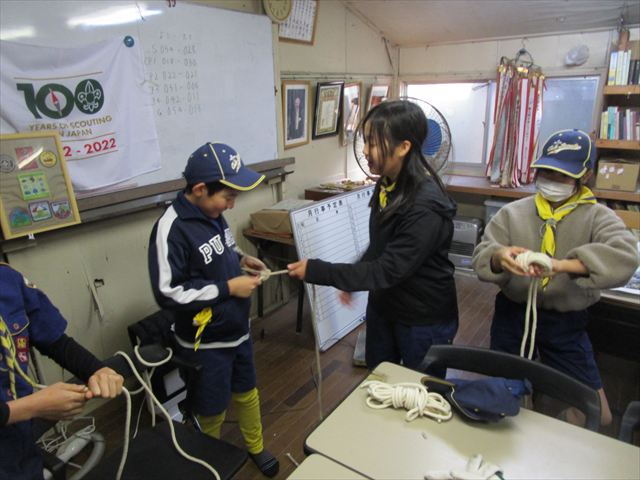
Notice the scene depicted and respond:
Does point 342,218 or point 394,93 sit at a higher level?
point 394,93

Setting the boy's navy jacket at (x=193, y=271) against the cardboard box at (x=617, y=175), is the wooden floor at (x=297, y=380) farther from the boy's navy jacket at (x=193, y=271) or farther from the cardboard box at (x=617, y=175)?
the cardboard box at (x=617, y=175)

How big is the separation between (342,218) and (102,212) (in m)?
1.43

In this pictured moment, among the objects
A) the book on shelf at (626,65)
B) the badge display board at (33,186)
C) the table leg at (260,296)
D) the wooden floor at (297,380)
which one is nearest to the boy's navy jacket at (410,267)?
the wooden floor at (297,380)

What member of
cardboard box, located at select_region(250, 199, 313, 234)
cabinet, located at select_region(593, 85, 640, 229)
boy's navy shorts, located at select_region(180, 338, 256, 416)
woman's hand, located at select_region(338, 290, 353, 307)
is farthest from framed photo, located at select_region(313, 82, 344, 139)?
boy's navy shorts, located at select_region(180, 338, 256, 416)

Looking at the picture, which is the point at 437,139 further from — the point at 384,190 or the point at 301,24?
the point at 384,190

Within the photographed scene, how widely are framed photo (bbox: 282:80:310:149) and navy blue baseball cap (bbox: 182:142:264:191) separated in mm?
1833

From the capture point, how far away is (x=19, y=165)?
68.4 inches

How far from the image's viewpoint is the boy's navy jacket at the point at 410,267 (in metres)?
1.35

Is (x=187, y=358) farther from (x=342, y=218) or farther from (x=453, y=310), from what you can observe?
(x=342, y=218)

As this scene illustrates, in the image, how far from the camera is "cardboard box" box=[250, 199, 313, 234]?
2811mm

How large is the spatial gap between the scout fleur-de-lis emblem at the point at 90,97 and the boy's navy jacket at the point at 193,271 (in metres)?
0.87

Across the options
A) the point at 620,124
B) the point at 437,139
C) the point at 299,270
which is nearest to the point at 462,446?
the point at 299,270

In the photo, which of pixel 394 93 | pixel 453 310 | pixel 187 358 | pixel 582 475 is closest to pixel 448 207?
pixel 453 310

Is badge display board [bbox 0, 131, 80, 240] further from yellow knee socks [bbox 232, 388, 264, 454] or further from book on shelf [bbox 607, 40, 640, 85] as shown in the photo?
book on shelf [bbox 607, 40, 640, 85]
